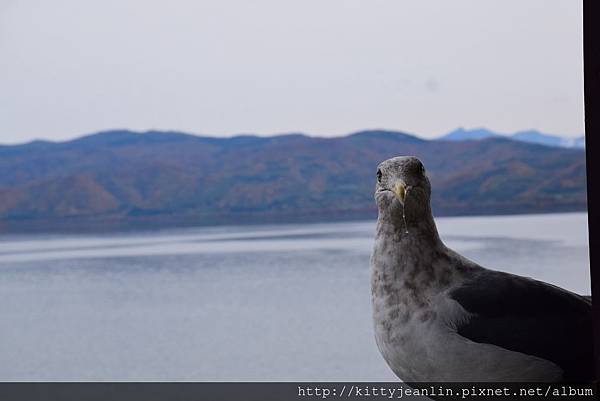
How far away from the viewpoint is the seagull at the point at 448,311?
1194 millimetres

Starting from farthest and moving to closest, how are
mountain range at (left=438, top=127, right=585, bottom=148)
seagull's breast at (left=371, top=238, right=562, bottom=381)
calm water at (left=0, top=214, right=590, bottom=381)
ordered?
mountain range at (left=438, top=127, right=585, bottom=148)
calm water at (left=0, top=214, right=590, bottom=381)
seagull's breast at (left=371, top=238, right=562, bottom=381)

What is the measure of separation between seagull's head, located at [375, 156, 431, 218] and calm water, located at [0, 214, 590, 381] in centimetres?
224

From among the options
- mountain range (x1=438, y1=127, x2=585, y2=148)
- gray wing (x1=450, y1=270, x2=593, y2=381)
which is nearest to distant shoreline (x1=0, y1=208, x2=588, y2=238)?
mountain range (x1=438, y1=127, x2=585, y2=148)

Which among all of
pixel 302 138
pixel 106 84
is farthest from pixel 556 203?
pixel 106 84

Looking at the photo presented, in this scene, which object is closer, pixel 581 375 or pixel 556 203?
pixel 581 375

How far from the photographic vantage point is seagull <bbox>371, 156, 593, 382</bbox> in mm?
1194

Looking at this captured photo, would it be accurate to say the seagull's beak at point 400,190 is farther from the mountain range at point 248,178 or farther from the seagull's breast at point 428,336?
the mountain range at point 248,178

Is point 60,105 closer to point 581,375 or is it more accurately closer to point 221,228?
point 221,228

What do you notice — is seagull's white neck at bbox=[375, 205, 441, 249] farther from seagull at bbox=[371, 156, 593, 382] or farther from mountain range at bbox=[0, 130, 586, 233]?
mountain range at bbox=[0, 130, 586, 233]

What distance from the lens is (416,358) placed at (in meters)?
1.19

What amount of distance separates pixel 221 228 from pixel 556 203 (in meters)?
2.95

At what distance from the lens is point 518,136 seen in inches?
285

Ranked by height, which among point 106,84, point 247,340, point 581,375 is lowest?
point 247,340

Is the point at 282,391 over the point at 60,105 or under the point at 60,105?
under
